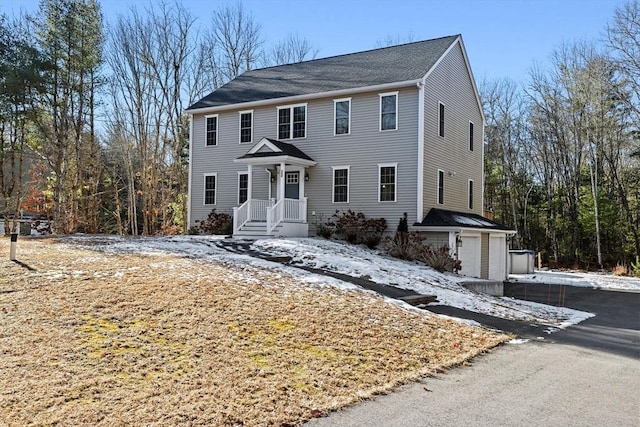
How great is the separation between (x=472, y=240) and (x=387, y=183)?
3.76 metres

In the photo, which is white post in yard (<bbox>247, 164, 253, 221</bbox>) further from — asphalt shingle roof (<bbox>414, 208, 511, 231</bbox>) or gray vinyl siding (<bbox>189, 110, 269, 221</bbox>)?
asphalt shingle roof (<bbox>414, 208, 511, 231</bbox>)

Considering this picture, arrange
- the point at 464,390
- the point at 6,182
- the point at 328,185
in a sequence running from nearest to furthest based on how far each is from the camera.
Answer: the point at 464,390 → the point at 328,185 → the point at 6,182

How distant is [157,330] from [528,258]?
67.9 feet

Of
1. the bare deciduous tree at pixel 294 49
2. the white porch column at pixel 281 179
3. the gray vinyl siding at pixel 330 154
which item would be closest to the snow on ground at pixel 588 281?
the gray vinyl siding at pixel 330 154

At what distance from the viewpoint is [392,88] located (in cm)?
1789

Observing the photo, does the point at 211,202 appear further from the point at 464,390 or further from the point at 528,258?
the point at 464,390

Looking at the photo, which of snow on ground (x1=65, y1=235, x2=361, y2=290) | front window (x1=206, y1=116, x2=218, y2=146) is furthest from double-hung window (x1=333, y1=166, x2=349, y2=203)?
front window (x1=206, y1=116, x2=218, y2=146)

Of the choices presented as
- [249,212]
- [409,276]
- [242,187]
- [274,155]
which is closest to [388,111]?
[274,155]

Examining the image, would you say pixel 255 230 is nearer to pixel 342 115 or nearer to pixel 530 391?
pixel 342 115

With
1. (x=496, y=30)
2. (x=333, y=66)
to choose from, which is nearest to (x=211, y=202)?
(x=333, y=66)

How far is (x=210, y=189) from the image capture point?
2169cm

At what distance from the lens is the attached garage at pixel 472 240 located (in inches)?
662

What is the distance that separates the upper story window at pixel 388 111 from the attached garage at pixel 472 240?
11.2 feet

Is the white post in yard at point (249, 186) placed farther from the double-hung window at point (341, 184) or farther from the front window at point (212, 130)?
the front window at point (212, 130)
